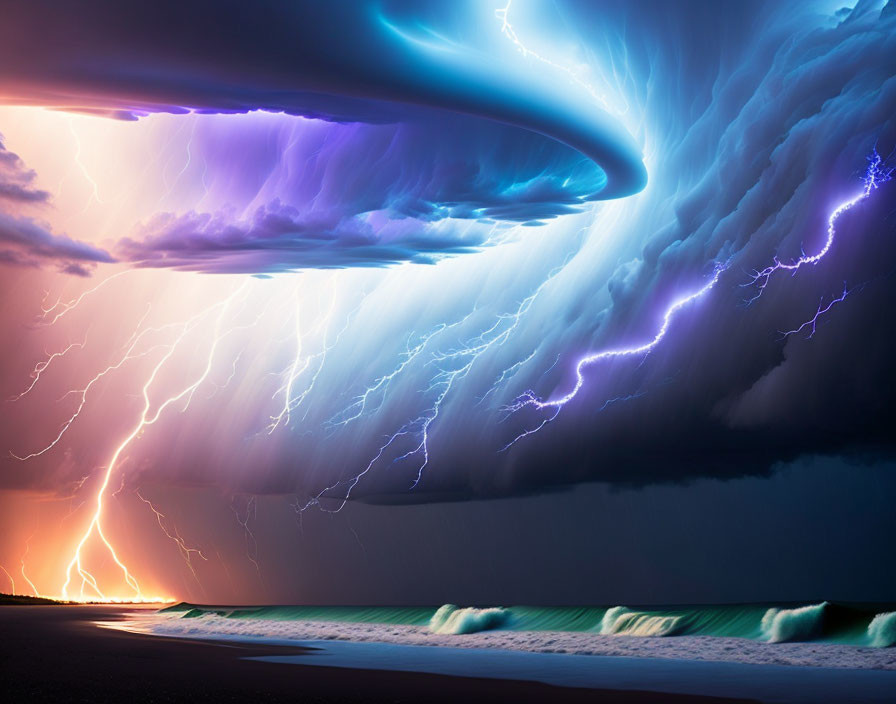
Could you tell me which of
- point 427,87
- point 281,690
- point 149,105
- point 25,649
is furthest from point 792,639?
point 149,105

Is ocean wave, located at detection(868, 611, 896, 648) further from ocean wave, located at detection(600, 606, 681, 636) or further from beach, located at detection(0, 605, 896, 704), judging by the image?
ocean wave, located at detection(600, 606, 681, 636)

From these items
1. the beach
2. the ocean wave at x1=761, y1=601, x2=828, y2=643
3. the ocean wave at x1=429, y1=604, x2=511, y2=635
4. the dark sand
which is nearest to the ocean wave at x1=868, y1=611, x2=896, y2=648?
the ocean wave at x1=761, y1=601, x2=828, y2=643

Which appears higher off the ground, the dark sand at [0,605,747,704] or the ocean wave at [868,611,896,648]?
the dark sand at [0,605,747,704]

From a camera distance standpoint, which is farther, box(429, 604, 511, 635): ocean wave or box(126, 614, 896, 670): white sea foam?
box(429, 604, 511, 635): ocean wave

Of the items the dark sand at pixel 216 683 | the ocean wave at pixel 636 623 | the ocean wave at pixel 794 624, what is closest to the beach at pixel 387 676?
the dark sand at pixel 216 683

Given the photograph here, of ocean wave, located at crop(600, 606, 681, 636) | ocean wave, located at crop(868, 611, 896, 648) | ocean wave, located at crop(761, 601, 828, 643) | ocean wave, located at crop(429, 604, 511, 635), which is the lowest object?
ocean wave, located at crop(868, 611, 896, 648)

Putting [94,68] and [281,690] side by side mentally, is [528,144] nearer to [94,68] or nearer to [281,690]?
[94,68]

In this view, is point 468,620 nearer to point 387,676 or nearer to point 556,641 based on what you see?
point 556,641

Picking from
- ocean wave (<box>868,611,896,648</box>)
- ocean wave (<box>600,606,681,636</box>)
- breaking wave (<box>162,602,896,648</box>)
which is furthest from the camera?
ocean wave (<box>600,606,681,636</box>)
